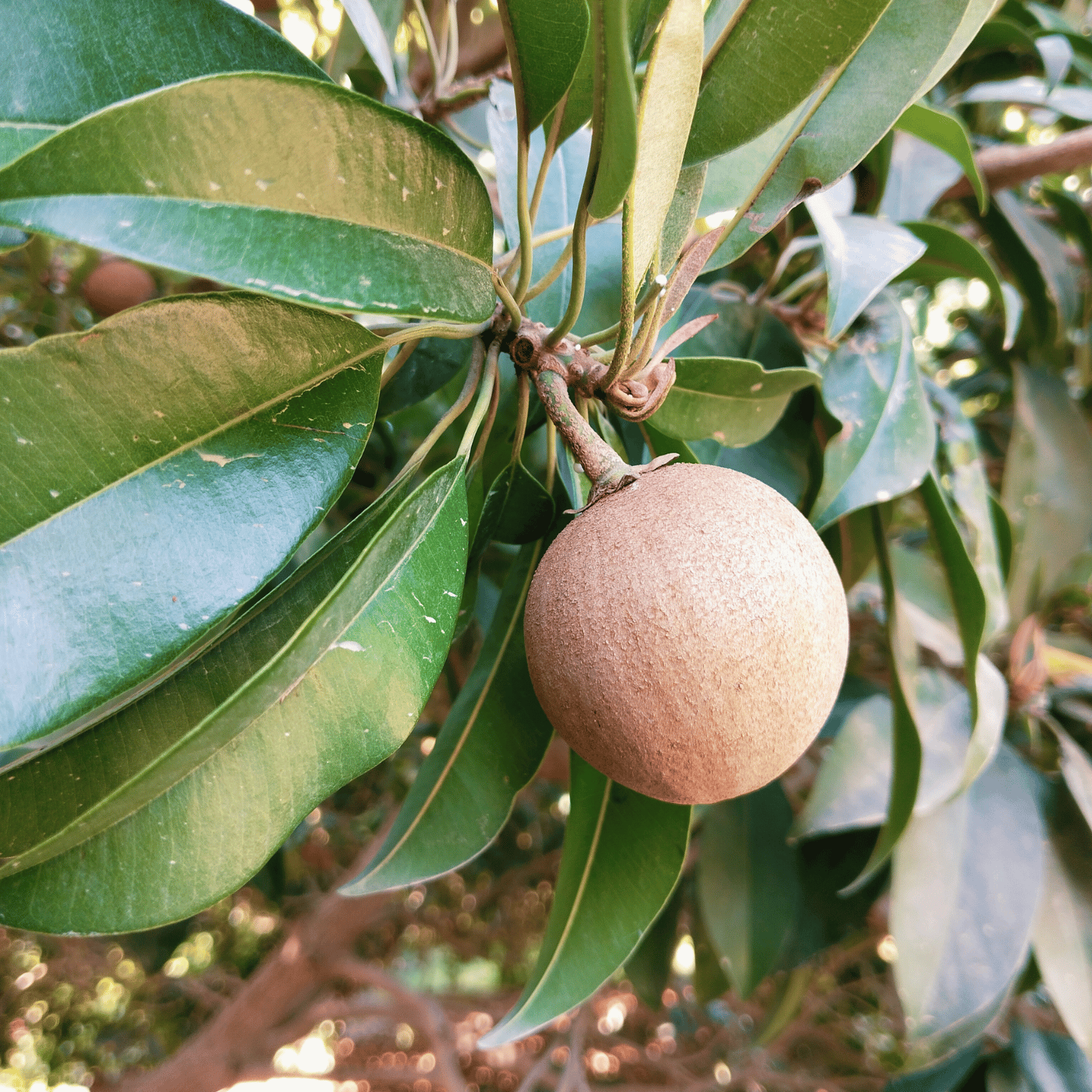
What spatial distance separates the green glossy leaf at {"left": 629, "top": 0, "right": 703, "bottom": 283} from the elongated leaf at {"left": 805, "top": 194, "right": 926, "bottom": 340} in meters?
0.21

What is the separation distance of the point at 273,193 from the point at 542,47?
0.17 meters

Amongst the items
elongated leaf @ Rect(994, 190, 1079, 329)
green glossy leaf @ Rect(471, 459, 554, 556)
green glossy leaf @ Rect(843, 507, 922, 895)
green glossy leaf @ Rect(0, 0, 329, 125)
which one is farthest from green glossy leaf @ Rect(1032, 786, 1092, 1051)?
green glossy leaf @ Rect(0, 0, 329, 125)

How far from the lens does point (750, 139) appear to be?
17.2 inches

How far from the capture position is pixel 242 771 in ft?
1.11

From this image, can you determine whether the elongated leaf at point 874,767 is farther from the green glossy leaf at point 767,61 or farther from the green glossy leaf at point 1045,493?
the green glossy leaf at point 767,61

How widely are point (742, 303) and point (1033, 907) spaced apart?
0.81 m

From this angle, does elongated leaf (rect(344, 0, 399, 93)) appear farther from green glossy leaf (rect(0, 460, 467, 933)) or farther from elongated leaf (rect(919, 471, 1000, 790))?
elongated leaf (rect(919, 471, 1000, 790))

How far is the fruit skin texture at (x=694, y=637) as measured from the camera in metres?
0.39

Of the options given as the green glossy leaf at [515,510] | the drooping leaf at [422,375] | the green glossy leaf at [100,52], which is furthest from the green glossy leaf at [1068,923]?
the green glossy leaf at [100,52]

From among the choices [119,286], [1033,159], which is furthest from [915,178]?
[119,286]

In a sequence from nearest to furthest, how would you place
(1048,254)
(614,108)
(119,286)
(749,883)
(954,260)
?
(614,108) → (954,260) → (749,883) → (1048,254) → (119,286)

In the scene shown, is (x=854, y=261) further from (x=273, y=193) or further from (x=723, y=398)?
(x=273, y=193)

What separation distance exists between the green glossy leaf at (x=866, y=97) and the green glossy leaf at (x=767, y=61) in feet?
0.05

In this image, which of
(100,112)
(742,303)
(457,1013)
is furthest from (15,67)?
(457,1013)
